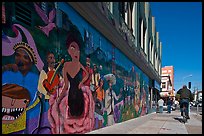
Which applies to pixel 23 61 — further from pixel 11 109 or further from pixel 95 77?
pixel 95 77

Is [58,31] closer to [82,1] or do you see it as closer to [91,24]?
[82,1]

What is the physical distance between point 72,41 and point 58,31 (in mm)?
815

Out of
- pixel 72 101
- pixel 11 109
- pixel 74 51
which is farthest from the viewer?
pixel 74 51

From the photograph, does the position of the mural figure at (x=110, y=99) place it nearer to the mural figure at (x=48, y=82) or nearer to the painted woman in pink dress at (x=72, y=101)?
the painted woman in pink dress at (x=72, y=101)

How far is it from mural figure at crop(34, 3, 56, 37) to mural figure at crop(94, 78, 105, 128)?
350 cm

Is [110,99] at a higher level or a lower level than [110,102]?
higher

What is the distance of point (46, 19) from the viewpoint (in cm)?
546

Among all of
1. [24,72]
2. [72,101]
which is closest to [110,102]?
[72,101]

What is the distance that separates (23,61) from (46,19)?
1247 mm

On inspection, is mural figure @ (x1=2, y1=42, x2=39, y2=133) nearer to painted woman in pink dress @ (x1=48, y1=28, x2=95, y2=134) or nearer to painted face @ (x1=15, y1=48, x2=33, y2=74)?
painted face @ (x1=15, y1=48, x2=33, y2=74)

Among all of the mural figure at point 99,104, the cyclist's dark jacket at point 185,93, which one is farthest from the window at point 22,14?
the cyclist's dark jacket at point 185,93

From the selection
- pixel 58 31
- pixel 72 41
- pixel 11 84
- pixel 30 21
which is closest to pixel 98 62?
pixel 72 41

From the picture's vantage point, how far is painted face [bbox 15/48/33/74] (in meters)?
4.50

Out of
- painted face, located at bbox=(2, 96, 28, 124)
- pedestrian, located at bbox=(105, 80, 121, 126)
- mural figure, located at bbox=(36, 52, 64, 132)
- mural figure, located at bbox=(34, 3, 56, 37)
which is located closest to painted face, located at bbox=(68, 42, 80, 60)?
mural figure, located at bbox=(36, 52, 64, 132)
